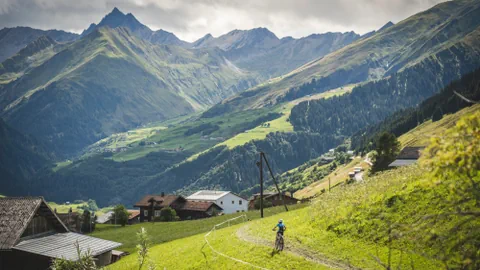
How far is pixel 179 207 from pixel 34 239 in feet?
303

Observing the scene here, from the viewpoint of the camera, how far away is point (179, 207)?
151m

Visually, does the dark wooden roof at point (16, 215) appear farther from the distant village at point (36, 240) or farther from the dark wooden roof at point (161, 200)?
the dark wooden roof at point (161, 200)

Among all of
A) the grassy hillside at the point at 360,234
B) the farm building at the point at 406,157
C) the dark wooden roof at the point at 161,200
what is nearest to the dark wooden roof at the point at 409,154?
the farm building at the point at 406,157

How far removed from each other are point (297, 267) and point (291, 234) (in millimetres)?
8440

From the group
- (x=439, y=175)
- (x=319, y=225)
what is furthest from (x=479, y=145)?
(x=319, y=225)

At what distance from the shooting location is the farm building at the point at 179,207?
486 feet

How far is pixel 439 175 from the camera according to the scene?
1259 cm

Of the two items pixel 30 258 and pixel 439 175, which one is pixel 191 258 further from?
pixel 439 175

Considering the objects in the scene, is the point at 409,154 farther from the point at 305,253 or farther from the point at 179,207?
the point at 305,253

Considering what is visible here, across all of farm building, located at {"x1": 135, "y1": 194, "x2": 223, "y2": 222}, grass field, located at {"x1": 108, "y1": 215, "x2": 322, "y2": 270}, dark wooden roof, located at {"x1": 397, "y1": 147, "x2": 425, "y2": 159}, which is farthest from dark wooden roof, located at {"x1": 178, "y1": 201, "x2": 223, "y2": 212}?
grass field, located at {"x1": 108, "y1": 215, "x2": 322, "y2": 270}

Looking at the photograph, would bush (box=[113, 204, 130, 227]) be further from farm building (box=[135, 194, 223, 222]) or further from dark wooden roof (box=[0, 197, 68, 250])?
dark wooden roof (box=[0, 197, 68, 250])

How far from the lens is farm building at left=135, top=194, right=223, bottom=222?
148 metres

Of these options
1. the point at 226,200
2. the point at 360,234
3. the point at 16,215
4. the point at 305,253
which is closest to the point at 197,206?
the point at 226,200

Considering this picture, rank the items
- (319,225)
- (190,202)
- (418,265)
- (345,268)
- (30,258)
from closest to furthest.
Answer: (418,265)
(345,268)
(319,225)
(30,258)
(190,202)
